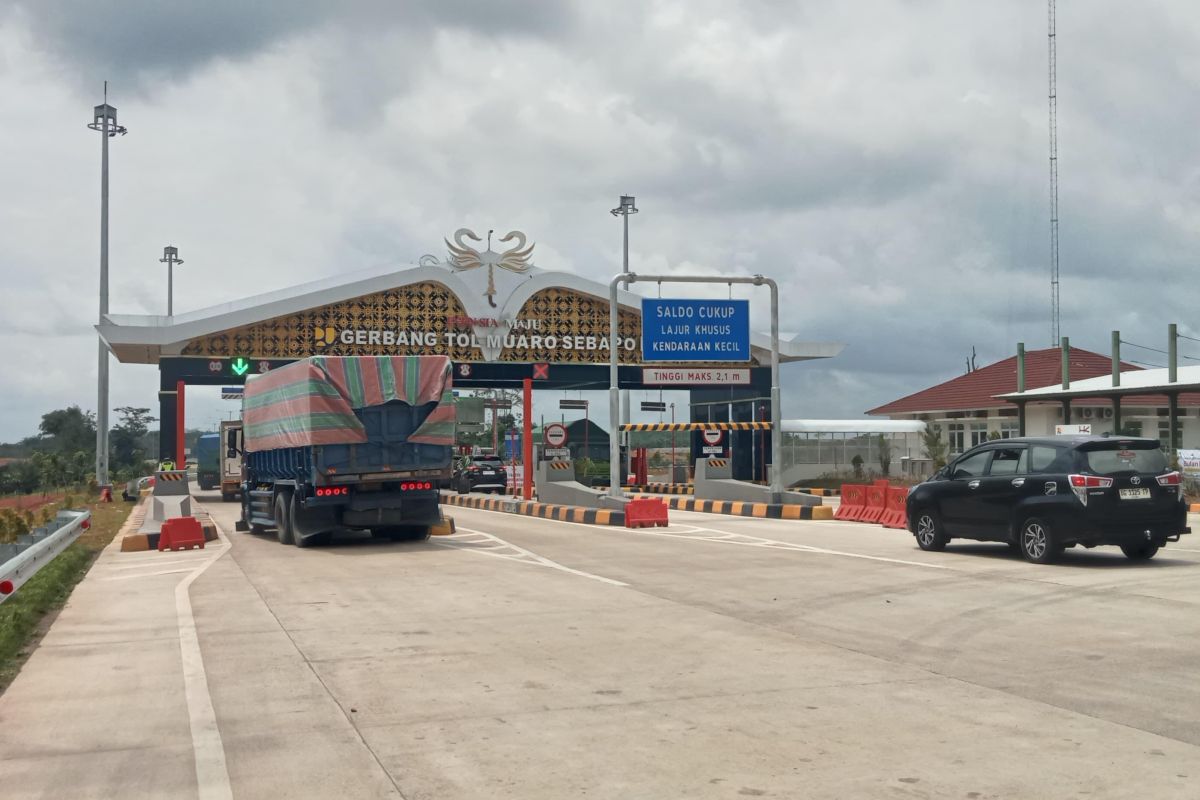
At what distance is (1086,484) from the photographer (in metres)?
13.6

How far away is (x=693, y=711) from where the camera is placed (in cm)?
671

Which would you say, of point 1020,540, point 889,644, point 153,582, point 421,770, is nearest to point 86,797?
point 421,770

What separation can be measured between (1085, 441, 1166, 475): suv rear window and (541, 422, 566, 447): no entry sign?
79.0ft

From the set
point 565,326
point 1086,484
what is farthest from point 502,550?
point 565,326

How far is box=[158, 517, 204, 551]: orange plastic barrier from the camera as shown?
19109mm

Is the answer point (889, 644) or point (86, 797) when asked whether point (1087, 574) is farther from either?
point (86, 797)

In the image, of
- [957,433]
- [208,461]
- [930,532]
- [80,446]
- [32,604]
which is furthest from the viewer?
[80,446]

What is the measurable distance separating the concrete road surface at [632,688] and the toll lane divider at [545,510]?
11.2m

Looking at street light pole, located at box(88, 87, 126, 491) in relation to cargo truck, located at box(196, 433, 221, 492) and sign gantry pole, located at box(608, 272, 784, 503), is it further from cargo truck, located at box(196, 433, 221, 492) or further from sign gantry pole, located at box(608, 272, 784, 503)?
sign gantry pole, located at box(608, 272, 784, 503)

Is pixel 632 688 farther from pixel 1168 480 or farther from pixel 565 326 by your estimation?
pixel 565 326

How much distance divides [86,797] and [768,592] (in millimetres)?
7861

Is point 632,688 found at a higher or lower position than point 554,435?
lower

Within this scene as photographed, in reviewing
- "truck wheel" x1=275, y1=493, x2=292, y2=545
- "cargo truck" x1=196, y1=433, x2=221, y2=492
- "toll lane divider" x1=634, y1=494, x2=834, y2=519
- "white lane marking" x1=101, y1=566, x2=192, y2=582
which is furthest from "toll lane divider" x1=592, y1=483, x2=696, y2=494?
Answer: "white lane marking" x1=101, y1=566, x2=192, y2=582

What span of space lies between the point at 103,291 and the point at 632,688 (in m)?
43.8
